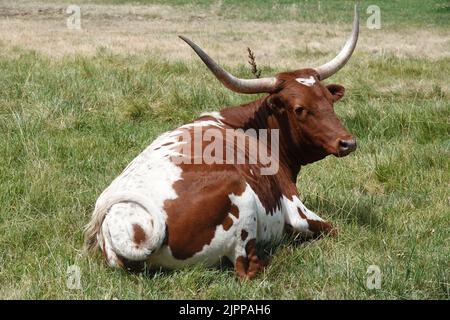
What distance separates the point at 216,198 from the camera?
4043 millimetres

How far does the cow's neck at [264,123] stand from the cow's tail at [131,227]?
4.49 ft

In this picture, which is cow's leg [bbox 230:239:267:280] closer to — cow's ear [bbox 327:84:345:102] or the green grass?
cow's ear [bbox 327:84:345:102]

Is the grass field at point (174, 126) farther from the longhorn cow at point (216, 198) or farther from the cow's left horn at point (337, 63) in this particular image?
the cow's left horn at point (337, 63)

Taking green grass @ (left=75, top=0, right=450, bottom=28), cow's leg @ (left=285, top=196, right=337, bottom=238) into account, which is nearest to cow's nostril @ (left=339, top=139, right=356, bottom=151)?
cow's leg @ (left=285, top=196, right=337, bottom=238)

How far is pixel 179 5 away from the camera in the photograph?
36.0 meters

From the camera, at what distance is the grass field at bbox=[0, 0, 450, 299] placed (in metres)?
3.96

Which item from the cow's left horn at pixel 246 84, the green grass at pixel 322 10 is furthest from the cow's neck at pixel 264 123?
the green grass at pixel 322 10

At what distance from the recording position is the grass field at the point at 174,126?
13.0ft

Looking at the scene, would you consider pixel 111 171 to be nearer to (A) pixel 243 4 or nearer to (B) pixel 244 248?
(B) pixel 244 248

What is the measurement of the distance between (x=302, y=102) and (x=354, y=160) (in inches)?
79.3

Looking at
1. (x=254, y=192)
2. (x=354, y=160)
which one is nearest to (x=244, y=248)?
(x=254, y=192)

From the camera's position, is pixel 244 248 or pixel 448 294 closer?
pixel 448 294

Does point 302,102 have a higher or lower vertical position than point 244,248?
higher

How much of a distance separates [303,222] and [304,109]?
76cm
